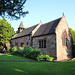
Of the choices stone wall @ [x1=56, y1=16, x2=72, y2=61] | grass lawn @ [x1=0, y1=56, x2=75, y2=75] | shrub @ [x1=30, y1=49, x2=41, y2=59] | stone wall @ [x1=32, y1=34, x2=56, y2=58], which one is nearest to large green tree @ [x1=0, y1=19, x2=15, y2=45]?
stone wall @ [x1=32, y1=34, x2=56, y2=58]

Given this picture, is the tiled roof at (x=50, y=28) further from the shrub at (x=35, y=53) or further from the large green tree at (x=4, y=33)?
the large green tree at (x=4, y=33)

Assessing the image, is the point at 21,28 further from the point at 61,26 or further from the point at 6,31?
the point at 61,26

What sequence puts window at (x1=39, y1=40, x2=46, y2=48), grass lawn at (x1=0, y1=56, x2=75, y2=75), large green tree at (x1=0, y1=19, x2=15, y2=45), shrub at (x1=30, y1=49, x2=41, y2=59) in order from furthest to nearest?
large green tree at (x1=0, y1=19, x2=15, y2=45) < window at (x1=39, y1=40, x2=46, y2=48) < shrub at (x1=30, y1=49, x2=41, y2=59) < grass lawn at (x1=0, y1=56, x2=75, y2=75)

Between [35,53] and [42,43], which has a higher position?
[42,43]

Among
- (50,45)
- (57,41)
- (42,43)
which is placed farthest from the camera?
(42,43)

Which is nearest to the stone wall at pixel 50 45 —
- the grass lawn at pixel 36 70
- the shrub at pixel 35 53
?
the shrub at pixel 35 53

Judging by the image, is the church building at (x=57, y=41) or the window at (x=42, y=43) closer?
the church building at (x=57, y=41)

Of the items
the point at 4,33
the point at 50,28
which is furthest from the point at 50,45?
the point at 4,33

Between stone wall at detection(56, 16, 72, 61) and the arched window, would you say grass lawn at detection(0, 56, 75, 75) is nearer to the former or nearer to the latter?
stone wall at detection(56, 16, 72, 61)

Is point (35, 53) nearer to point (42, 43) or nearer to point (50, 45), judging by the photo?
point (50, 45)

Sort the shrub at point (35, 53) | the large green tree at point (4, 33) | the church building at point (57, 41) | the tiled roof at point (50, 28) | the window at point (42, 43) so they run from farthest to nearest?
1. the large green tree at point (4, 33)
2. the window at point (42, 43)
3. the tiled roof at point (50, 28)
4. the church building at point (57, 41)
5. the shrub at point (35, 53)

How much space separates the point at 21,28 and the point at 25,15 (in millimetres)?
26292

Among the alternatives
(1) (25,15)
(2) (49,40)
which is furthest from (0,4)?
(2) (49,40)

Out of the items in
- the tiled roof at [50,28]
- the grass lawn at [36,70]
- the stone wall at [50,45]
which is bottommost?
the grass lawn at [36,70]
